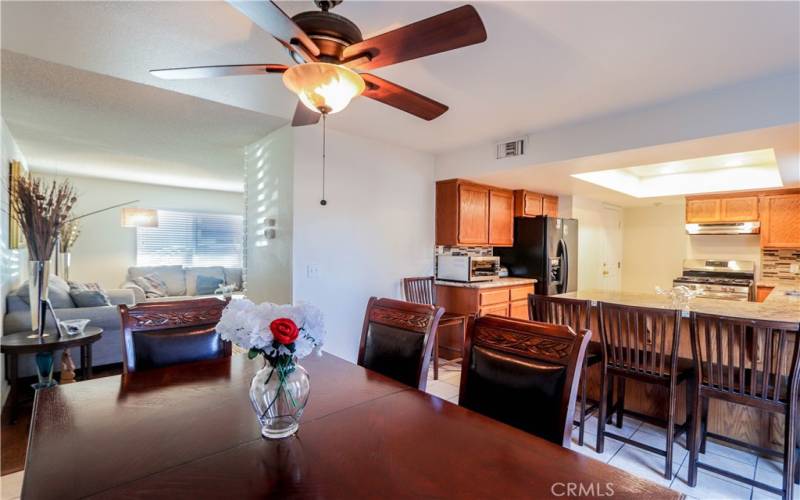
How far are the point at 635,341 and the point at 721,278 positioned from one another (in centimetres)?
411

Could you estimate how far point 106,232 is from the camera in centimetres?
611

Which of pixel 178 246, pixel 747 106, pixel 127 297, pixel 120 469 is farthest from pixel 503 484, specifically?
pixel 178 246

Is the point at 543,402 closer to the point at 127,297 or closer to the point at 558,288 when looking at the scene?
the point at 558,288

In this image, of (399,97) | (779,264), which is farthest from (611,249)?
(399,97)

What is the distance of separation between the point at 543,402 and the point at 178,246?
7110 millimetres

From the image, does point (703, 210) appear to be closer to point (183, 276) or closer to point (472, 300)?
point (472, 300)

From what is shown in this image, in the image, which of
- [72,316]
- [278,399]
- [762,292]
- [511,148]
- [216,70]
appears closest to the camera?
[278,399]

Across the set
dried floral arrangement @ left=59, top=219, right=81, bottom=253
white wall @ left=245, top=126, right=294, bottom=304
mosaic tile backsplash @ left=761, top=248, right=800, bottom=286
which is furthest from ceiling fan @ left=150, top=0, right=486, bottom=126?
mosaic tile backsplash @ left=761, top=248, right=800, bottom=286

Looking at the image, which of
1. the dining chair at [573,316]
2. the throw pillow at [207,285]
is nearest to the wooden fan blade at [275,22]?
the dining chair at [573,316]

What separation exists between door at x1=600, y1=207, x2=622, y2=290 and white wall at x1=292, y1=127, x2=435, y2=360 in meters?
3.67

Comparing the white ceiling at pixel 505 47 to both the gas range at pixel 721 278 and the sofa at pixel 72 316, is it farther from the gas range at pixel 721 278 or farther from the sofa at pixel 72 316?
the gas range at pixel 721 278

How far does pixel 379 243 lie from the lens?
386cm

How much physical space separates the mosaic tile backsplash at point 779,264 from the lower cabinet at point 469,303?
3307mm

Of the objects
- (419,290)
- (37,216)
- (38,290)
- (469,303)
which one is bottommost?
(469,303)
